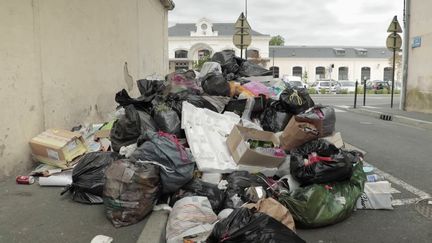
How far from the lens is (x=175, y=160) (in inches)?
164

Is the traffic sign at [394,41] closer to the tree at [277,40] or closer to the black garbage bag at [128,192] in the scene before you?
the black garbage bag at [128,192]

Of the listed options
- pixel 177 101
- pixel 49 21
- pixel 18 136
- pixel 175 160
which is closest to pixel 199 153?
pixel 175 160

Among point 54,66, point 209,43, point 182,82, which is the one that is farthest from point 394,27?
point 209,43

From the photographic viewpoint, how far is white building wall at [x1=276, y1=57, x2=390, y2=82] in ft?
211

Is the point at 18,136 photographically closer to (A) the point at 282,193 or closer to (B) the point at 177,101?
(B) the point at 177,101

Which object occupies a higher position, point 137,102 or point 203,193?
point 137,102

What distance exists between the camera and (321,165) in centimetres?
423

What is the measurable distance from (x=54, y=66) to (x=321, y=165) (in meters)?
3.80

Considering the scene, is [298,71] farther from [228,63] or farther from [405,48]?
[228,63]

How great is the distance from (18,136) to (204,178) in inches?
89.4

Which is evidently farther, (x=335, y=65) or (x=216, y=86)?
Answer: (x=335, y=65)

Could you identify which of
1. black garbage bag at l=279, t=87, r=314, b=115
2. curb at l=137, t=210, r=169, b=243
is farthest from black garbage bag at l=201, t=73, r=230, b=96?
curb at l=137, t=210, r=169, b=243

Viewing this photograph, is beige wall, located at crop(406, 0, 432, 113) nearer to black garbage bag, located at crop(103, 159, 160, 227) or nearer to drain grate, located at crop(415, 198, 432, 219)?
drain grate, located at crop(415, 198, 432, 219)

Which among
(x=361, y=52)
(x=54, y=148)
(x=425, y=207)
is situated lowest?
(x=425, y=207)
